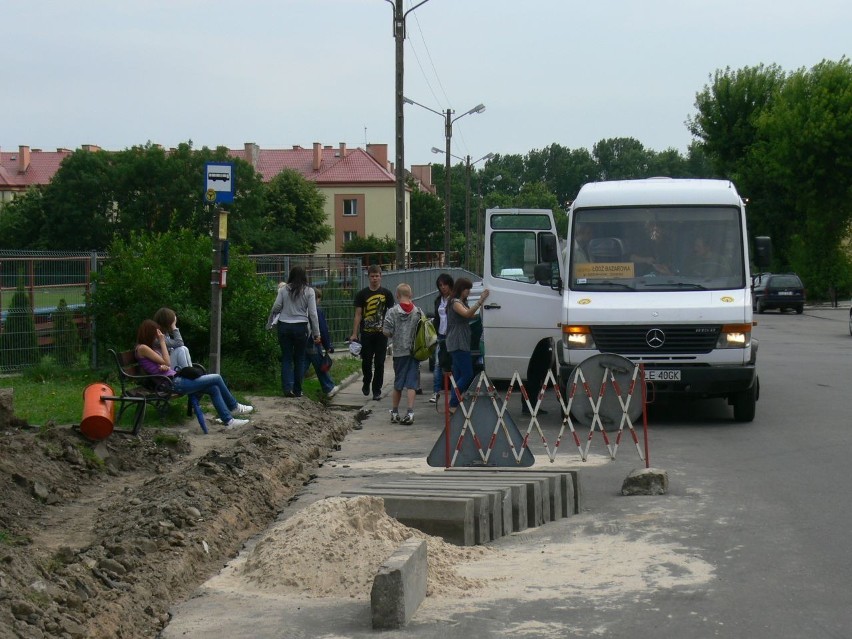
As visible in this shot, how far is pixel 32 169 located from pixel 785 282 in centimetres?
8616

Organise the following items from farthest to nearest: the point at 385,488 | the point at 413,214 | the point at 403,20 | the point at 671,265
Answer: the point at 413,214 < the point at 403,20 < the point at 671,265 < the point at 385,488

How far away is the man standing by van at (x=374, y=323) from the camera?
16.6 meters

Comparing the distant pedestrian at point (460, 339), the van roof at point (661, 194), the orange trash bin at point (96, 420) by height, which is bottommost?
the orange trash bin at point (96, 420)

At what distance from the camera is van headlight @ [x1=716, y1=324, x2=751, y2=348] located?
13688 mm

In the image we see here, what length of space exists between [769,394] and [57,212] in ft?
220

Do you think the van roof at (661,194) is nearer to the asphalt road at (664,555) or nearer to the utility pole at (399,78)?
the asphalt road at (664,555)

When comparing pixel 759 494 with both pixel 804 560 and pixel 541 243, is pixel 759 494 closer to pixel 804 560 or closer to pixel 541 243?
pixel 804 560

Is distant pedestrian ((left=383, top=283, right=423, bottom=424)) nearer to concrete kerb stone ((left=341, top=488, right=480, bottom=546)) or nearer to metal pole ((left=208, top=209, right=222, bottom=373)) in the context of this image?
metal pole ((left=208, top=209, right=222, bottom=373))

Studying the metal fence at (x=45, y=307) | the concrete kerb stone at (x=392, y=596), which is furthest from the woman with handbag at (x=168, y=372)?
the concrete kerb stone at (x=392, y=596)

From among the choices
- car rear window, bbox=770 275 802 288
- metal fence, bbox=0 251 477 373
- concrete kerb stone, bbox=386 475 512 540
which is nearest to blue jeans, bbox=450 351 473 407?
metal fence, bbox=0 251 477 373

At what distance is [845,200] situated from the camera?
5372 centimetres

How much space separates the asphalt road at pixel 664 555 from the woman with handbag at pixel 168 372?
4.84 ft

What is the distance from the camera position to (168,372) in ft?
41.6

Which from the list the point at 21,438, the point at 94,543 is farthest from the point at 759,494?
the point at 21,438
